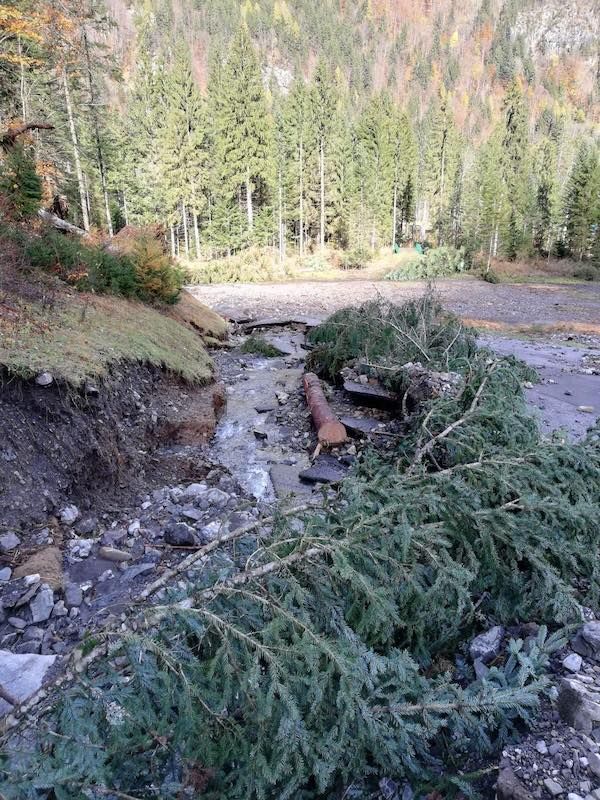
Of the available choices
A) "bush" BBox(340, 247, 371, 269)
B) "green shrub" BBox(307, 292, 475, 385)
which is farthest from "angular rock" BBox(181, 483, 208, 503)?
"bush" BBox(340, 247, 371, 269)

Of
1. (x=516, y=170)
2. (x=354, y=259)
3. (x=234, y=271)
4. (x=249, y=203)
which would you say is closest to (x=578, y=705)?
(x=234, y=271)

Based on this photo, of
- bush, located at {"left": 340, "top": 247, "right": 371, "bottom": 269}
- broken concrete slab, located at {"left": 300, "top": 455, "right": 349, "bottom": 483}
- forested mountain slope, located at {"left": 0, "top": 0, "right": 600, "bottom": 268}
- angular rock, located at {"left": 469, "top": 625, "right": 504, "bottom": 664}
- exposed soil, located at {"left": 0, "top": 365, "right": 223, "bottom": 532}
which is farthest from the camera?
bush, located at {"left": 340, "top": 247, "right": 371, "bottom": 269}

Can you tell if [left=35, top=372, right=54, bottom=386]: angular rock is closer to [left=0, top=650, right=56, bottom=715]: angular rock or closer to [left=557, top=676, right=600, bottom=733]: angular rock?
[left=0, top=650, right=56, bottom=715]: angular rock

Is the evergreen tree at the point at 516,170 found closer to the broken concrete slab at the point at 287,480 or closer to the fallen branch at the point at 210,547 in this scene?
the broken concrete slab at the point at 287,480

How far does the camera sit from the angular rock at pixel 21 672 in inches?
107

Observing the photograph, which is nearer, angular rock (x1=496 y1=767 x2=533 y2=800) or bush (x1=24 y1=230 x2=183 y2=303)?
angular rock (x1=496 y1=767 x2=533 y2=800)

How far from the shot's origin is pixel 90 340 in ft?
23.2

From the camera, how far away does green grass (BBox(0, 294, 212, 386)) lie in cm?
567

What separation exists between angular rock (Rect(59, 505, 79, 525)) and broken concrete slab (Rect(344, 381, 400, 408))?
14.5 ft

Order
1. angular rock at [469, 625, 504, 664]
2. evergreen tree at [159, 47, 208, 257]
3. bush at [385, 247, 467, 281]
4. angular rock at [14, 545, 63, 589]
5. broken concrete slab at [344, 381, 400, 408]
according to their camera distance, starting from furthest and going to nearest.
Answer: evergreen tree at [159, 47, 208, 257] → bush at [385, 247, 467, 281] → broken concrete slab at [344, 381, 400, 408] → angular rock at [14, 545, 63, 589] → angular rock at [469, 625, 504, 664]

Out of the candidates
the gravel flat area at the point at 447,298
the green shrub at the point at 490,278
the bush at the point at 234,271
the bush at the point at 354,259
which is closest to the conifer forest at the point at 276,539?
the gravel flat area at the point at 447,298

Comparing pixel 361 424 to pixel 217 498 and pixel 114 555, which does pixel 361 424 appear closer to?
pixel 217 498

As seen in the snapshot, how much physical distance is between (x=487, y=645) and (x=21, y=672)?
267 centimetres

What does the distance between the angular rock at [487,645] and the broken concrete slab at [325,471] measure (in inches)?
121
